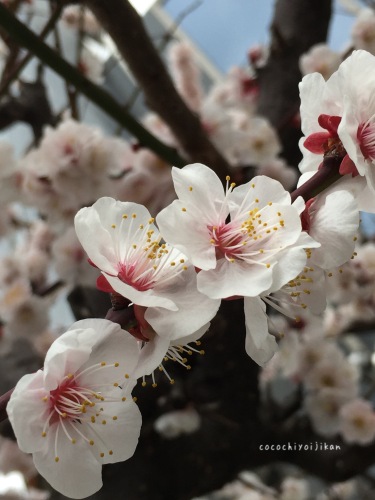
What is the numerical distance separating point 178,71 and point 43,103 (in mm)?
444

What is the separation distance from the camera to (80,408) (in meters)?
0.37

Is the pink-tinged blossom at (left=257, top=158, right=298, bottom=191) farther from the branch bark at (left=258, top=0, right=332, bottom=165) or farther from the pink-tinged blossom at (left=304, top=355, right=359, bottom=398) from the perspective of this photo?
the pink-tinged blossom at (left=304, top=355, right=359, bottom=398)

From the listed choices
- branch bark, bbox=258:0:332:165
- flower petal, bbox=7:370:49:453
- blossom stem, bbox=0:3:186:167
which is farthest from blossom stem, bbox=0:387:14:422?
branch bark, bbox=258:0:332:165

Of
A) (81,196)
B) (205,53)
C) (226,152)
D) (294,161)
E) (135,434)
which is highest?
(135,434)

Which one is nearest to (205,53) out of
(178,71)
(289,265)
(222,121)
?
(178,71)

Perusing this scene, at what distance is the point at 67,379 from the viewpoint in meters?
0.37

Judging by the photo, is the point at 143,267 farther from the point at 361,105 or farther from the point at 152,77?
the point at 152,77

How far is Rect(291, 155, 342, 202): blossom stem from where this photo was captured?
1.30 feet

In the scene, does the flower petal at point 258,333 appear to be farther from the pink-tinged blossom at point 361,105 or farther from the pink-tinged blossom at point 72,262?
the pink-tinged blossom at point 72,262

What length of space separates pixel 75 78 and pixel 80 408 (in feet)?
1.72

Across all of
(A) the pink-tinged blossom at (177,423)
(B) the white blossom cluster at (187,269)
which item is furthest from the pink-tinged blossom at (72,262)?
(B) the white blossom cluster at (187,269)

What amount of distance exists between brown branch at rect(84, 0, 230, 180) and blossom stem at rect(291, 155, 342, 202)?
1.47 ft

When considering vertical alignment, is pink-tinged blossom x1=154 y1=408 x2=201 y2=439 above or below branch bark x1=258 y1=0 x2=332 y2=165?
below

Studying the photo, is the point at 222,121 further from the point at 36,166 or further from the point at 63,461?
the point at 63,461
